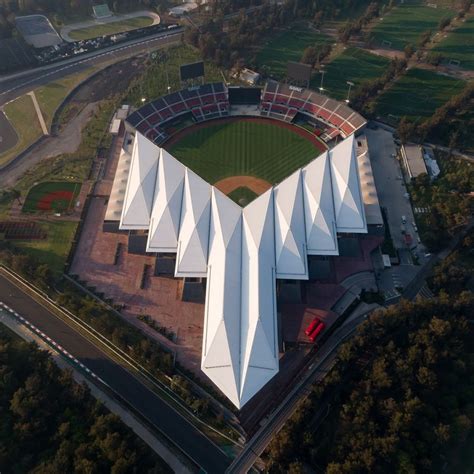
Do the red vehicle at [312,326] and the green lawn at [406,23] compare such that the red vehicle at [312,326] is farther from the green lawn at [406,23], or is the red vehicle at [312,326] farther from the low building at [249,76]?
the green lawn at [406,23]

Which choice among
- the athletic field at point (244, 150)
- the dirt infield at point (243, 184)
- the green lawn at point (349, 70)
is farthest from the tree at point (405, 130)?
the dirt infield at point (243, 184)

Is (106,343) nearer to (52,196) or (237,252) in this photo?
(237,252)

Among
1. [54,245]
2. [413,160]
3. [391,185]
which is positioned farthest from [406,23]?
[54,245]

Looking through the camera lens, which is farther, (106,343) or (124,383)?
(106,343)

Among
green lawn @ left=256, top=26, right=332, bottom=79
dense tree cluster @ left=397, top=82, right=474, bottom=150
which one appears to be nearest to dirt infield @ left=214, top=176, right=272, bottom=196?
dense tree cluster @ left=397, top=82, right=474, bottom=150

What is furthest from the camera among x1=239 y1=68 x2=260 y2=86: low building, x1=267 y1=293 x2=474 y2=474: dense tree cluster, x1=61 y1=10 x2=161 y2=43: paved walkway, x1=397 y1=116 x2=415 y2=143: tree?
x1=61 y1=10 x2=161 y2=43: paved walkway

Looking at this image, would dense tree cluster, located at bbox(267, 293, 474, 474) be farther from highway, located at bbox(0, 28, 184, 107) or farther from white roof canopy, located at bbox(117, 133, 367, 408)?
highway, located at bbox(0, 28, 184, 107)
